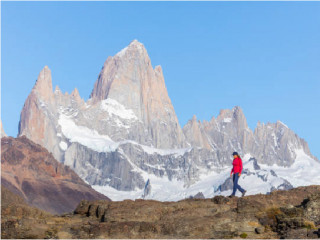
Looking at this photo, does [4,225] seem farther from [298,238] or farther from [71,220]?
[298,238]

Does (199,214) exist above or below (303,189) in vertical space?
below

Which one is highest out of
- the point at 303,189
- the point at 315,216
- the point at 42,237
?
the point at 303,189

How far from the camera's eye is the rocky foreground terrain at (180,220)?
37906 millimetres

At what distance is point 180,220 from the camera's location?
40031 mm

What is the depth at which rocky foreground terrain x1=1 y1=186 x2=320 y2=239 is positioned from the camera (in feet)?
124

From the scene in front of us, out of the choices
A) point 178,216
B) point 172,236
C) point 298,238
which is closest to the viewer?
point 298,238

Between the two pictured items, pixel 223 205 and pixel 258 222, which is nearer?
pixel 258 222

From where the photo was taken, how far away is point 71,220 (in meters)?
43.5

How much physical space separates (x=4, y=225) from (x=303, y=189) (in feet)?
73.9

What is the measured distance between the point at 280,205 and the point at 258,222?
4644 millimetres

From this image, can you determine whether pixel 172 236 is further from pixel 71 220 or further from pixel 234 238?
pixel 71 220

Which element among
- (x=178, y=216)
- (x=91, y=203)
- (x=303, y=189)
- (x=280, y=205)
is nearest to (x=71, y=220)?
(x=91, y=203)

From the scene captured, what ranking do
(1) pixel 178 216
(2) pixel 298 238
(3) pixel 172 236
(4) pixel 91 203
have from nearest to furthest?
(2) pixel 298 238 < (3) pixel 172 236 < (1) pixel 178 216 < (4) pixel 91 203

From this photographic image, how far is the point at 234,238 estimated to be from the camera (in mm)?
37219
